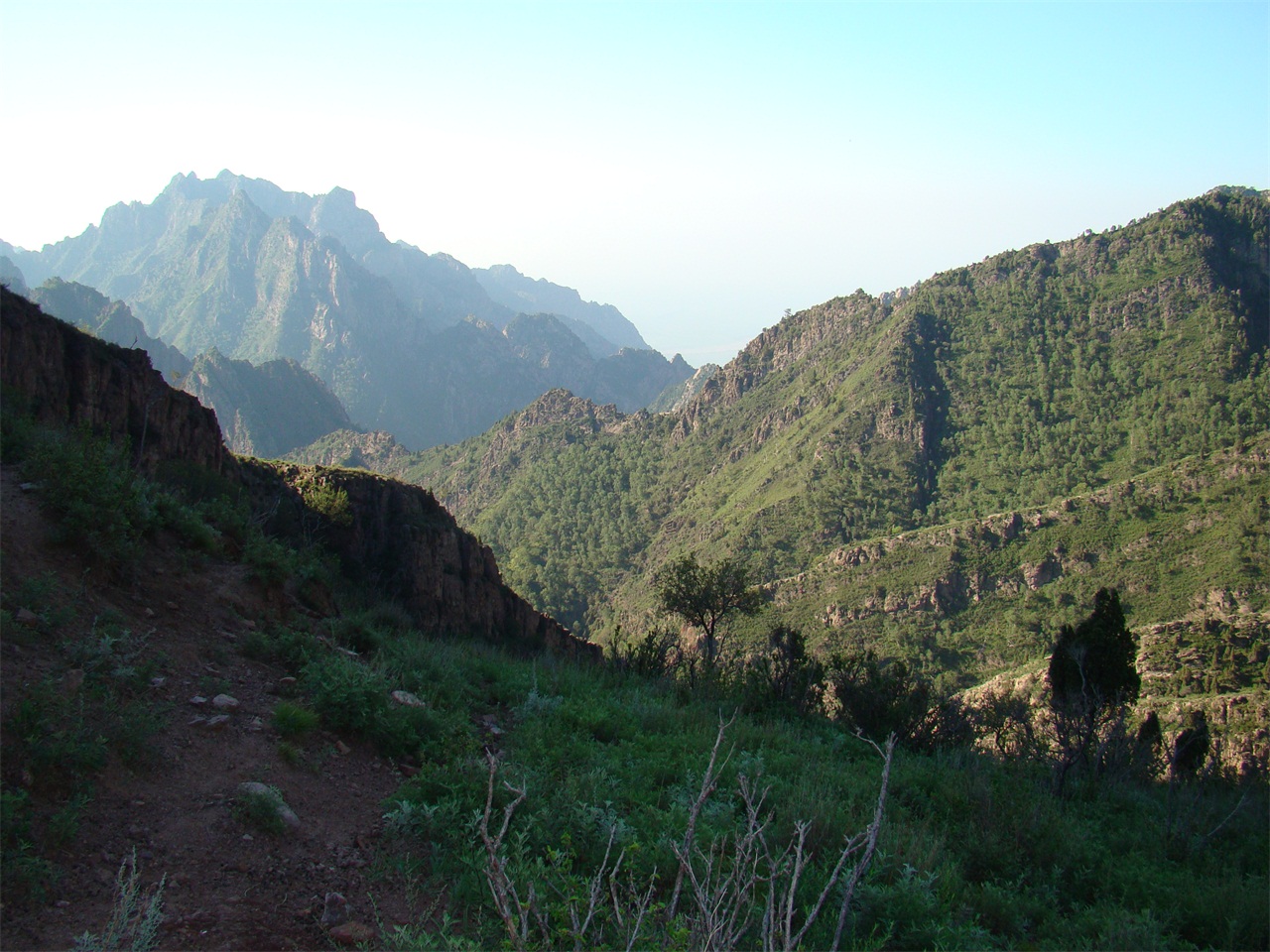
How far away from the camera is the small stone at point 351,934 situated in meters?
3.98

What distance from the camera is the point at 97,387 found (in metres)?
13.4

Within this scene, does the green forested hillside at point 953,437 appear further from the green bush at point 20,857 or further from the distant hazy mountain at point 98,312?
the distant hazy mountain at point 98,312

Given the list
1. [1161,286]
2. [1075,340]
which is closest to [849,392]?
[1075,340]

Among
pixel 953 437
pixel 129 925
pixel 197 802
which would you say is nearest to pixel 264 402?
pixel 953 437

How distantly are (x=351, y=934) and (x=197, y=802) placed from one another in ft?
4.76

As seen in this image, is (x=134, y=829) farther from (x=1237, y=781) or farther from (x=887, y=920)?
(x=1237, y=781)

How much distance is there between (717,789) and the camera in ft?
21.3

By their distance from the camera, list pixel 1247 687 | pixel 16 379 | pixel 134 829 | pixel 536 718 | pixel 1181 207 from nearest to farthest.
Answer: pixel 134 829
pixel 536 718
pixel 16 379
pixel 1247 687
pixel 1181 207

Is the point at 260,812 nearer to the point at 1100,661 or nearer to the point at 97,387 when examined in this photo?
the point at 97,387

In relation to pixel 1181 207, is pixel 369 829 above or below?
below

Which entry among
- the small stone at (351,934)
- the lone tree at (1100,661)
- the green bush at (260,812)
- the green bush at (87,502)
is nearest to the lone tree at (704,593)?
the lone tree at (1100,661)

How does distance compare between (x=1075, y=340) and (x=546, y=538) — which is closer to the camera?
(x=1075, y=340)

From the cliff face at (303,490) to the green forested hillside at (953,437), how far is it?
38.8 m

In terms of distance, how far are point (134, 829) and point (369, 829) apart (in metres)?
1.39
